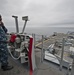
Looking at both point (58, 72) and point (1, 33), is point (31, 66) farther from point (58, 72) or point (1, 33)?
point (1, 33)

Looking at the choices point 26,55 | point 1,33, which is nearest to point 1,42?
point 1,33

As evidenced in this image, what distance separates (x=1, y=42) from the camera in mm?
2512

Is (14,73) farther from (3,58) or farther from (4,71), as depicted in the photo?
(3,58)

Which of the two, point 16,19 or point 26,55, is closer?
point 26,55

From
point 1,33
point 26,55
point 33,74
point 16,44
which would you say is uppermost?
point 1,33

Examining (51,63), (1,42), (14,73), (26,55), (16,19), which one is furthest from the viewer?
(16,19)

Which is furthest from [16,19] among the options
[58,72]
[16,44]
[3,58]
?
[58,72]

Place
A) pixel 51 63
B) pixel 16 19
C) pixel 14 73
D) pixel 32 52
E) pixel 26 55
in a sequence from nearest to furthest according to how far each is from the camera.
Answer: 1. pixel 14 73
2. pixel 32 52
3. pixel 26 55
4. pixel 51 63
5. pixel 16 19

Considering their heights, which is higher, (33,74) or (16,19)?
(16,19)

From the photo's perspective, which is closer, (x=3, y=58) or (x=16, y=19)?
(x=3, y=58)

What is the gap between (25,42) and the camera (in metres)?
3.05

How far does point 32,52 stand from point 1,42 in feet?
3.03

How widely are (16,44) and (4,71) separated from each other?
3.55ft

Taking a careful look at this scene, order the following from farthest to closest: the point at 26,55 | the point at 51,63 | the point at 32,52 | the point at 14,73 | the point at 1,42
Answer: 1. the point at 51,63
2. the point at 26,55
3. the point at 32,52
4. the point at 14,73
5. the point at 1,42
